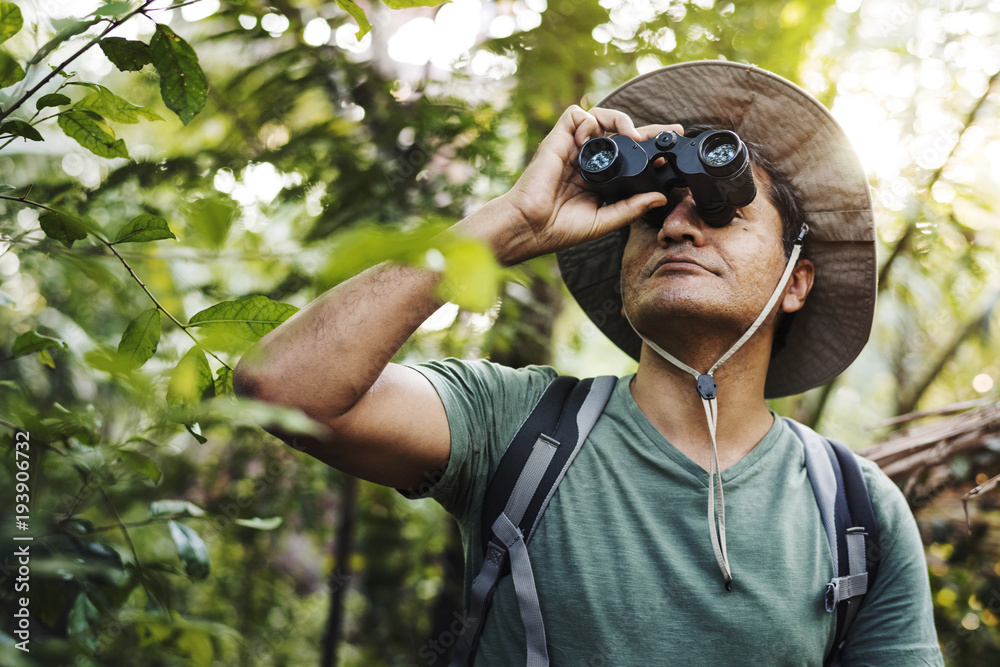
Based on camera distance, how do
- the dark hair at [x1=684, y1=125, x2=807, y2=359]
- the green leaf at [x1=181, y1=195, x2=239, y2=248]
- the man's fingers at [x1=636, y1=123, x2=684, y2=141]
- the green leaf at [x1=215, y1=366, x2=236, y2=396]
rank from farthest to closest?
the dark hair at [x1=684, y1=125, x2=807, y2=359], the man's fingers at [x1=636, y1=123, x2=684, y2=141], the green leaf at [x1=215, y1=366, x2=236, y2=396], the green leaf at [x1=181, y1=195, x2=239, y2=248]

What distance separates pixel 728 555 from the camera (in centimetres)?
158

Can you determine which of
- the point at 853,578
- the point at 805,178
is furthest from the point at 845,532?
the point at 805,178

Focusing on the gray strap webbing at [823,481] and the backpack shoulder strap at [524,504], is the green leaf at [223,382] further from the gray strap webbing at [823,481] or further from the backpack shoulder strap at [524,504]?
the gray strap webbing at [823,481]

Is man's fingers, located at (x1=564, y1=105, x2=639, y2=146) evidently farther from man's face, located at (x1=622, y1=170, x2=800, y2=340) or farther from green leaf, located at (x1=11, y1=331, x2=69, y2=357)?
green leaf, located at (x1=11, y1=331, x2=69, y2=357)

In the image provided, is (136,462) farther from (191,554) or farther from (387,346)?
(387,346)

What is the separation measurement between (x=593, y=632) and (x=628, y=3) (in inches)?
96.3

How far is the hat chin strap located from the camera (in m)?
1.53

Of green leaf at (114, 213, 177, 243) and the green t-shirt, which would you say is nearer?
green leaf at (114, 213, 177, 243)

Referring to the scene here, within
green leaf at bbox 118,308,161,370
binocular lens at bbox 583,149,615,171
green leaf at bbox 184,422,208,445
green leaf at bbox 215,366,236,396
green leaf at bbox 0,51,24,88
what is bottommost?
green leaf at bbox 184,422,208,445

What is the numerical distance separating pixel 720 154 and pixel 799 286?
24.7 inches

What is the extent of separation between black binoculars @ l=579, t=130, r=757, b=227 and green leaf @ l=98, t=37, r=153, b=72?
104cm

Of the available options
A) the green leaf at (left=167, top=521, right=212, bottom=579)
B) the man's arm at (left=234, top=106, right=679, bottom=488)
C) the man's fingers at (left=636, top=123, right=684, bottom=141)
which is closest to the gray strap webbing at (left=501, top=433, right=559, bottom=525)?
the man's arm at (left=234, top=106, right=679, bottom=488)

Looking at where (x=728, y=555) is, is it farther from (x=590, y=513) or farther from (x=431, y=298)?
(x=431, y=298)

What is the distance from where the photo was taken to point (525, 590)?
149 centimetres
